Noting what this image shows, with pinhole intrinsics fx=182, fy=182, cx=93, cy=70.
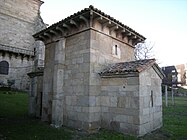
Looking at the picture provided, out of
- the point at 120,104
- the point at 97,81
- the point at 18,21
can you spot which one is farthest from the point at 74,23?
the point at 18,21

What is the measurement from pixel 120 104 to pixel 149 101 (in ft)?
4.31

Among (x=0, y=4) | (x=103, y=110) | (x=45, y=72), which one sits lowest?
(x=103, y=110)

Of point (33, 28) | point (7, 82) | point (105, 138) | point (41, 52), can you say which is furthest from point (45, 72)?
point (33, 28)

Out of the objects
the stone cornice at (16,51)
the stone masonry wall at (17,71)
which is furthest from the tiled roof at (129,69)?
the stone cornice at (16,51)

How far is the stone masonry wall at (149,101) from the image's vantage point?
7116 millimetres

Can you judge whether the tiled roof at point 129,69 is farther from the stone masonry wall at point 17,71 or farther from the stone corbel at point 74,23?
the stone masonry wall at point 17,71

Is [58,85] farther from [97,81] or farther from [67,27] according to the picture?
[67,27]

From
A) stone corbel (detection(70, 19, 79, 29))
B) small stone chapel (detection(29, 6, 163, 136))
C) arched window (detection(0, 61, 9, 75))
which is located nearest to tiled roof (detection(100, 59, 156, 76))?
small stone chapel (detection(29, 6, 163, 136))

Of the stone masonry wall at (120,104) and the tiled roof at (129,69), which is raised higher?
the tiled roof at (129,69)

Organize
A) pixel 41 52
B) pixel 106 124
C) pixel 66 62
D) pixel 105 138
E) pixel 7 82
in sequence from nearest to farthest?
pixel 105 138, pixel 106 124, pixel 66 62, pixel 7 82, pixel 41 52

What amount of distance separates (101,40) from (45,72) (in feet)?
12.5

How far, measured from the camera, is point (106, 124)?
25.8ft

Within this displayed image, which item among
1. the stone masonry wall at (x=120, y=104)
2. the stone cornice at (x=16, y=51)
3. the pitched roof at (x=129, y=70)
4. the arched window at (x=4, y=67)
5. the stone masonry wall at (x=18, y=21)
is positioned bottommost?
the stone masonry wall at (x=120, y=104)

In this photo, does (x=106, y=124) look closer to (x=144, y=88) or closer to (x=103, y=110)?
(x=103, y=110)
